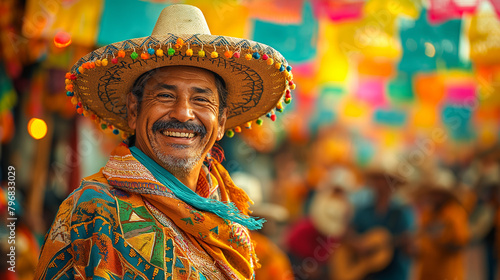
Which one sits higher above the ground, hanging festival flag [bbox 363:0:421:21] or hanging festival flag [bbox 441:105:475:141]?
hanging festival flag [bbox 363:0:421:21]

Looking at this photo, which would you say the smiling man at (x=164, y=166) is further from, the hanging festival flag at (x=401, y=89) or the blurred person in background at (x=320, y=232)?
the hanging festival flag at (x=401, y=89)

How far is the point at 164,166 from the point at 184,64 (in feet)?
1.56

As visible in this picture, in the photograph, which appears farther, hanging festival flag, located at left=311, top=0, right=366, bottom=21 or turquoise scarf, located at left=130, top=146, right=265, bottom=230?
hanging festival flag, located at left=311, top=0, right=366, bottom=21

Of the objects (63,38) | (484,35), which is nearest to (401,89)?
(484,35)

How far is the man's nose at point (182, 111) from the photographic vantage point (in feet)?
7.79

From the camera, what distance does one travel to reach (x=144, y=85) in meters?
2.50

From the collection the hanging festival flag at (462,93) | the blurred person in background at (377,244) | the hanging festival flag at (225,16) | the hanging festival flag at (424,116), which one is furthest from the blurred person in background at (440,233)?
the hanging festival flag at (225,16)

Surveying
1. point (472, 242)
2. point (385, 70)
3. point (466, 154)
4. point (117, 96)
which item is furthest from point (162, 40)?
point (466, 154)

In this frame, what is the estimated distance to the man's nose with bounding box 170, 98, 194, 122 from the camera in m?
2.38

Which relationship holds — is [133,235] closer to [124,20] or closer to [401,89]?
[124,20]

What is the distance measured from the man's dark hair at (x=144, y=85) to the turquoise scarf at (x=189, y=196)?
0.94 feet

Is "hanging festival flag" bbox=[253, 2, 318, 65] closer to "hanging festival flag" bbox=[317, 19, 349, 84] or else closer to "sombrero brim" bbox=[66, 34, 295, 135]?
"hanging festival flag" bbox=[317, 19, 349, 84]

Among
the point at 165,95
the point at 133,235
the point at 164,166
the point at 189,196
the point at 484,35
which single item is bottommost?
the point at 133,235

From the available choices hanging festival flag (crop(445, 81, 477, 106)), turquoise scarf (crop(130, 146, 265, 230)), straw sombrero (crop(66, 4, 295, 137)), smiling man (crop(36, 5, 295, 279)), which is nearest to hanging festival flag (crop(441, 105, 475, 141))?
hanging festival flag (crop(445, 81, 477, 106))
